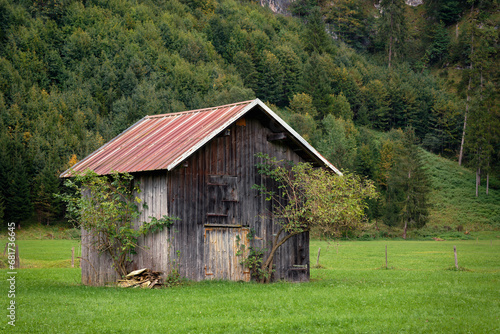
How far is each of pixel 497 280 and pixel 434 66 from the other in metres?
183

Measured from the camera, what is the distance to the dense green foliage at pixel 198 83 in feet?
323

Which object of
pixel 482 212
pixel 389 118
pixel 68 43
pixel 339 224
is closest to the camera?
pixel 339 224

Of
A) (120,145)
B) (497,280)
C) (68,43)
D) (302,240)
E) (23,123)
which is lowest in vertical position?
(497,280)

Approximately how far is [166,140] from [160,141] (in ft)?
1.32

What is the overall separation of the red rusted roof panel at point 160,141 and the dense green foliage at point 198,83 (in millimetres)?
47566

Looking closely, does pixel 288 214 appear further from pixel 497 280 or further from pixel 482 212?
pixel 482 212

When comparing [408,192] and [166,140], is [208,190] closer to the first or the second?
[166,140]

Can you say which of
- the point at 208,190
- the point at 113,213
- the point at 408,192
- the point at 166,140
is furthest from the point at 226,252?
the point at 408,192

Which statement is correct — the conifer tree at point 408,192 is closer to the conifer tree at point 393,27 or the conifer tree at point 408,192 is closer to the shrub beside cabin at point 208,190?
the shrub beside cabin at point 208,190

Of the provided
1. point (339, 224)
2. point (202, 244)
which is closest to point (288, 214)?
point (339, 224)

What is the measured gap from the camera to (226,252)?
2555 centimetres

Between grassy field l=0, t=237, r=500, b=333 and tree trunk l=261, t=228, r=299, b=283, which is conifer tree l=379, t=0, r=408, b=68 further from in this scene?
grassy field l=0, t=237, r=500, b=333

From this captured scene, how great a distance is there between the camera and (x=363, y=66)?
7357 inches

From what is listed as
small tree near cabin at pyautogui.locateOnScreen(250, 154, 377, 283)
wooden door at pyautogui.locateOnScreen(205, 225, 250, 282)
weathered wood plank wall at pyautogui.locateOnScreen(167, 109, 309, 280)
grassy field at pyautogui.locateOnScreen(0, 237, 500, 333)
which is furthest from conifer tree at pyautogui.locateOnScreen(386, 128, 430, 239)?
wooden door at pyautogui.locateOnScreen(205, 225, 250, 282)
